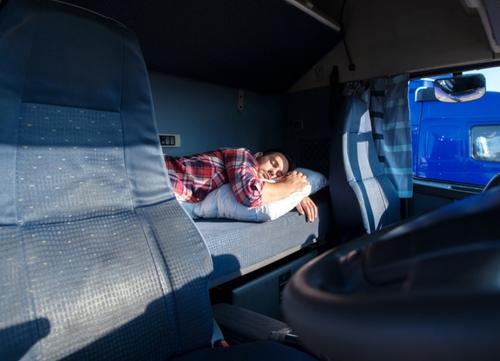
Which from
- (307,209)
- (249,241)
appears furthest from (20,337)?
(307,209)

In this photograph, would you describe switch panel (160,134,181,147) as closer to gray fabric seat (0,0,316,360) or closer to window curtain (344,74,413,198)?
gray fabric seat (0,0,316,360)

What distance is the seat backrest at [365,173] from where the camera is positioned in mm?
2076

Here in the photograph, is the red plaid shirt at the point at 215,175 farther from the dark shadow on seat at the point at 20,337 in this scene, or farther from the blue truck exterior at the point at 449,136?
the blue truck exterior at the point at 449,136

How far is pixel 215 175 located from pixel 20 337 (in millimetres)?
1281

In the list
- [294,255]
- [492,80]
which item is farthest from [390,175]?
[294,255]

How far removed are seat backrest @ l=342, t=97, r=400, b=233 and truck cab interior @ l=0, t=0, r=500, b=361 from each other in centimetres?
2

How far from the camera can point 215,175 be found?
6.14 ft

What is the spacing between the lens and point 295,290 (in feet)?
1.15

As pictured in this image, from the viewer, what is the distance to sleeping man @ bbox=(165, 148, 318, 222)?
1.70m

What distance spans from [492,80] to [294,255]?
1.90 metres

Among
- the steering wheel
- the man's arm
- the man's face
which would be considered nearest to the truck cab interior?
the steering wheel

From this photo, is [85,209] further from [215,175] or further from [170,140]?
[170,140]

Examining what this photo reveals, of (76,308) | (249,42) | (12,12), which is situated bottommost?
(76,308)

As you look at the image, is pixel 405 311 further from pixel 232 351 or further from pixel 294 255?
pixel 294 255
